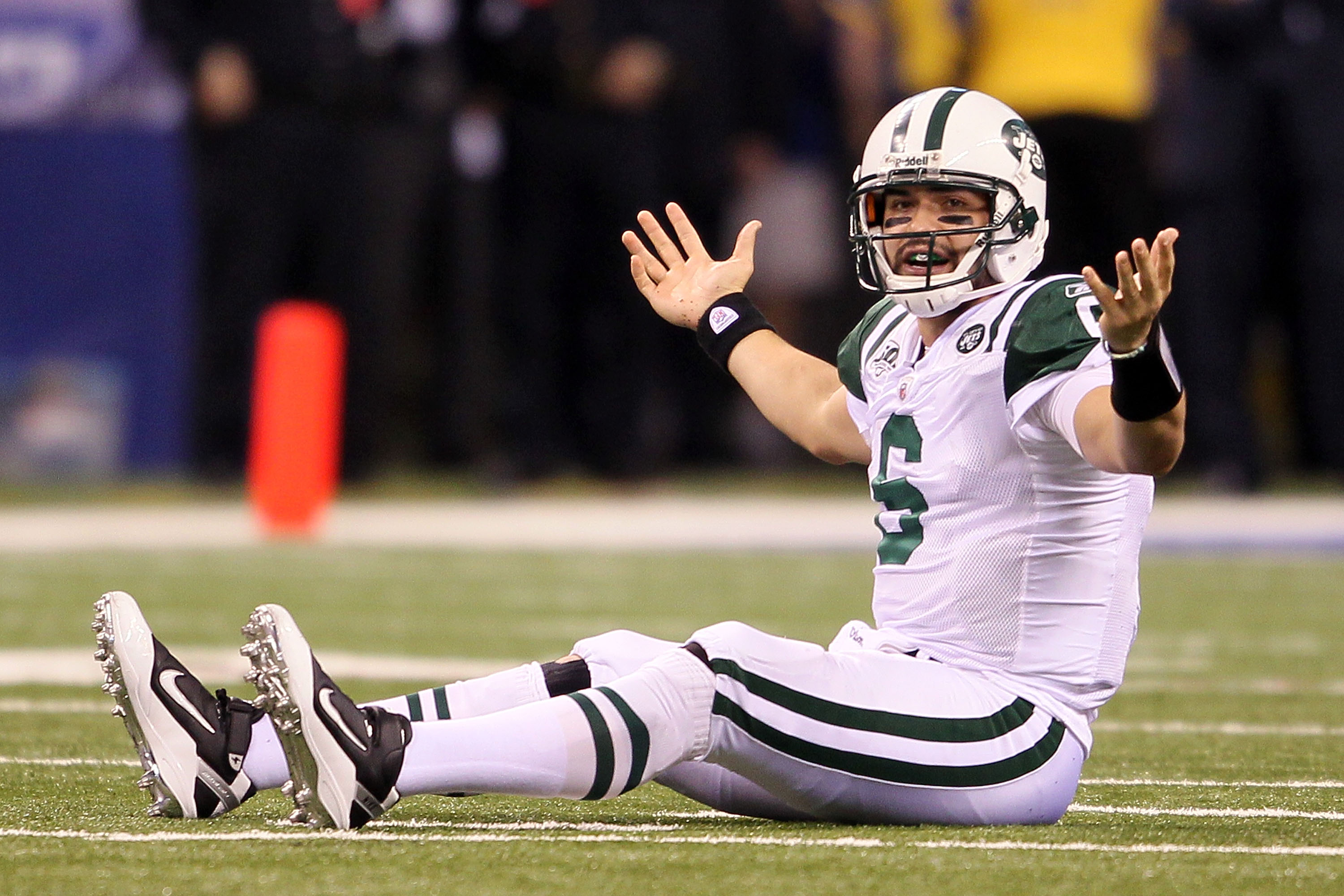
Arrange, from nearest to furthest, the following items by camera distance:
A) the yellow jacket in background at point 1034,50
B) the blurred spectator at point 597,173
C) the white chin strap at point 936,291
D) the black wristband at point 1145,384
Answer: the black wristband at point 1145,384 → the white chin strap at point 936,291 → the yellow jacket in background at point 1034,50 → the blurred spectator at point 597,173

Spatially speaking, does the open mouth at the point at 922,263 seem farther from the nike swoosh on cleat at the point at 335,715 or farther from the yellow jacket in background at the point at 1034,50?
the yellow jacket in background at the point at 1034,50

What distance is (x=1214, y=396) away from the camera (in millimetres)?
9055

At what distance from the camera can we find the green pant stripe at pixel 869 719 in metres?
2.88

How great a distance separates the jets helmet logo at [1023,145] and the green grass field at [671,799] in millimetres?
907

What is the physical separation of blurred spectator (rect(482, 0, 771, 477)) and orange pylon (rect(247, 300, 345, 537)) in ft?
3.65

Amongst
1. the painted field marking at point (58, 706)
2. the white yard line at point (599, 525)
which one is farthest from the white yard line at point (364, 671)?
the white yard line at point (599, 525)

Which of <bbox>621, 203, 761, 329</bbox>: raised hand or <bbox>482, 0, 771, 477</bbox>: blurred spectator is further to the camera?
<bbox>482, 0, 771, 477</bbox>: blurred spectator

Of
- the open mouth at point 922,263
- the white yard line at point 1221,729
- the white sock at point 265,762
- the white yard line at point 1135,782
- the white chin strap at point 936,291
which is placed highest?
the open mouth at point 922,263

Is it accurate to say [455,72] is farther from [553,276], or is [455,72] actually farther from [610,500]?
[610,500]

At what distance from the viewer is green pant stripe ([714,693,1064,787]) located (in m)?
2.88

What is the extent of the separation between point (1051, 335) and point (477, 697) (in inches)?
34.5

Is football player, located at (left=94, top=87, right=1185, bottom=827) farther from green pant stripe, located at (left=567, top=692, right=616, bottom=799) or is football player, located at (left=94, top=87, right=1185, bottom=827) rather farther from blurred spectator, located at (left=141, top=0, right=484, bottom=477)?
blurred spectator, located at (left=141, top=0, right=484, bottom=477)

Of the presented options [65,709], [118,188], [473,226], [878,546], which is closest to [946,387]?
[878,546]

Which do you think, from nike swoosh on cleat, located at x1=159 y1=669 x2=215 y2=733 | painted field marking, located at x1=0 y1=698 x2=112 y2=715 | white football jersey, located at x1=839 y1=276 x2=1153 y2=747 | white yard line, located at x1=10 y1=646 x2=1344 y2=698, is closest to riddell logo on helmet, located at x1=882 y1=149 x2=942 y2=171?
white football jersey, located at x1=839 y1=276 x2=1153 y2=747
